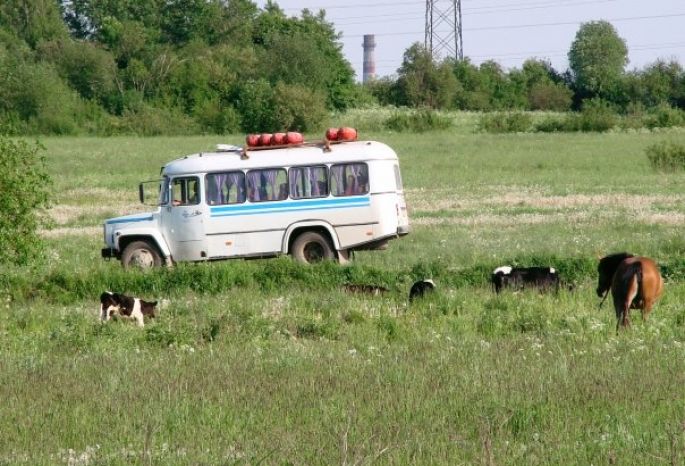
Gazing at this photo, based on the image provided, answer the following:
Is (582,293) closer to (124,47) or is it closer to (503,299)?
(503,299)

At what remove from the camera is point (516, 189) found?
44000mm

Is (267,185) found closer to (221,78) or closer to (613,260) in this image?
(613,260)

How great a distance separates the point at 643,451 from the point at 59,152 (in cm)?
6210

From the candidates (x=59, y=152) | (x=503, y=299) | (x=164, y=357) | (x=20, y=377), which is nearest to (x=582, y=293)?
(x=503, y=299)

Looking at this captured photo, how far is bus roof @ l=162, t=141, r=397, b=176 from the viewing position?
2509cm

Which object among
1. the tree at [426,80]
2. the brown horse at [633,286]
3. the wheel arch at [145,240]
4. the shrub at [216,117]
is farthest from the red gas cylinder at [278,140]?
the tree at [426,80]

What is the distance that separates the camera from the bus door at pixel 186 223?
984 inches

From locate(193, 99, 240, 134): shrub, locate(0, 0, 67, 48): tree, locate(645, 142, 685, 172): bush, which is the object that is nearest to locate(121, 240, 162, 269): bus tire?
locate(645, 142, 685, 172): bush

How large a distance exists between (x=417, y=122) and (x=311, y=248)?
62.6 meters

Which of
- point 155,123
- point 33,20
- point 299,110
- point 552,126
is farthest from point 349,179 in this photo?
point 33,20

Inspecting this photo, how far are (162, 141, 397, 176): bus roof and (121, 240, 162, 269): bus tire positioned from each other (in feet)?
5.05

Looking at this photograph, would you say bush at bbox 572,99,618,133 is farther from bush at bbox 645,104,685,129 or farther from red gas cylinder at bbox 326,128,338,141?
red gas cylinder at bbox 326,128,338,141

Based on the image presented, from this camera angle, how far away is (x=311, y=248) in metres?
25.1

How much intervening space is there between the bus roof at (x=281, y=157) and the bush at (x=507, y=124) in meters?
60.8
